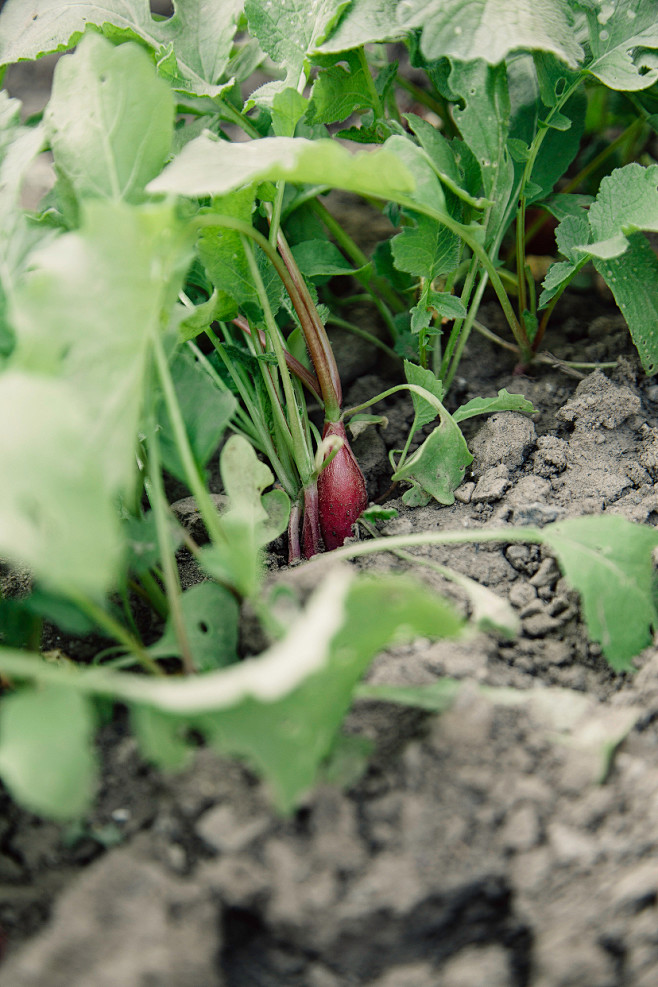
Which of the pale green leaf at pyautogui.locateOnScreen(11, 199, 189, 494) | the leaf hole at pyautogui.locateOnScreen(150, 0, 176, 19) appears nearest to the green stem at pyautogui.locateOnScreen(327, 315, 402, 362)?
the pale green leaf at pyautogui.locateOnScreen(11, 199, 189, 494)

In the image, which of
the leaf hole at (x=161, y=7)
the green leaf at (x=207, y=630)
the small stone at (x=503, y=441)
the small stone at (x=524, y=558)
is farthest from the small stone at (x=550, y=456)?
the leaf hole at (x=161, y=7)

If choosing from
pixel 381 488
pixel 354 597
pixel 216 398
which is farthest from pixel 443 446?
pixel 354 597

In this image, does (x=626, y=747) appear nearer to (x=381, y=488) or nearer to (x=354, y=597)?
(x=354, y=597)

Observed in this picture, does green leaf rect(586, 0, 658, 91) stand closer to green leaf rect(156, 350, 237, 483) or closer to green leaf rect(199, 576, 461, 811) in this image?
green leaf rect(156, 350, 237, 483)

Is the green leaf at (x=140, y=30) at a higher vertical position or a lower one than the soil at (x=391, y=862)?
higher

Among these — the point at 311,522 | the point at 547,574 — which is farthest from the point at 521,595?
the point at 311,522

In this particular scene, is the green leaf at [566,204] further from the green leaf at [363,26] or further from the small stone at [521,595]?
the small stone at [521,595]
